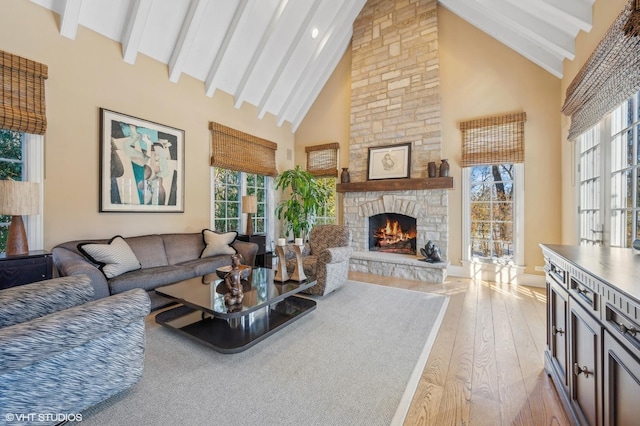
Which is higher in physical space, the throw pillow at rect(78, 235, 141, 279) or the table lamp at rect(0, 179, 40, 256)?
the table lamp at rect(0, 179, 40, 256)

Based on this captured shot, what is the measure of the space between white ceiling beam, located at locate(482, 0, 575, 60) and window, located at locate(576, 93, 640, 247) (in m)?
1.12

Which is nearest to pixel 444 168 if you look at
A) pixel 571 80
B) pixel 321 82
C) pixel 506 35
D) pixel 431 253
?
pixel 431 253

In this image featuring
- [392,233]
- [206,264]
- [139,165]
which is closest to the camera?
[206,264]

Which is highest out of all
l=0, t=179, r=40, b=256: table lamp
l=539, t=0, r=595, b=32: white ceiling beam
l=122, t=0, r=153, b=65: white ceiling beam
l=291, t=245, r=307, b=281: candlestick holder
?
l=122, t=0, r=153, b=65: white ceiling beam

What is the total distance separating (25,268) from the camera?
8.06 feet

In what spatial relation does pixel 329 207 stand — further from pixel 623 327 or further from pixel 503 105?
pixel 623 327

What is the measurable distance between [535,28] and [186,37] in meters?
4.61

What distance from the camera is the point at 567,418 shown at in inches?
58.4

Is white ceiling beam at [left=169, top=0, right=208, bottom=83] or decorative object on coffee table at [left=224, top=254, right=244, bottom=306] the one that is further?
white ceiling beam at [left=169, top=0, right=208, bottom=83]

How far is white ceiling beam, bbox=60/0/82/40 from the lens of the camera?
A: 9.66 ft

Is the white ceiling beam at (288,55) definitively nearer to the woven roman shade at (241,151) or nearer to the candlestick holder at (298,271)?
the woven roman shade at (241,151)

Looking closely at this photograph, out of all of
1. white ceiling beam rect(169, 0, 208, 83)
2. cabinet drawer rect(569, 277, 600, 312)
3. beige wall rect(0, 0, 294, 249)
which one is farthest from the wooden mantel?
white ceiling beam rect(169, 0, 208, 83)

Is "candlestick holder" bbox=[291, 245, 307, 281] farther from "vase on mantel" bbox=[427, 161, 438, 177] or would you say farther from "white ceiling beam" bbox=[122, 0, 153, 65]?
"white ceiling beam" bbox=[122, 0, 153, 65]

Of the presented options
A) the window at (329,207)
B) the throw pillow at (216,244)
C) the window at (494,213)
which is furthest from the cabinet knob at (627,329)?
the window at (329,207)
